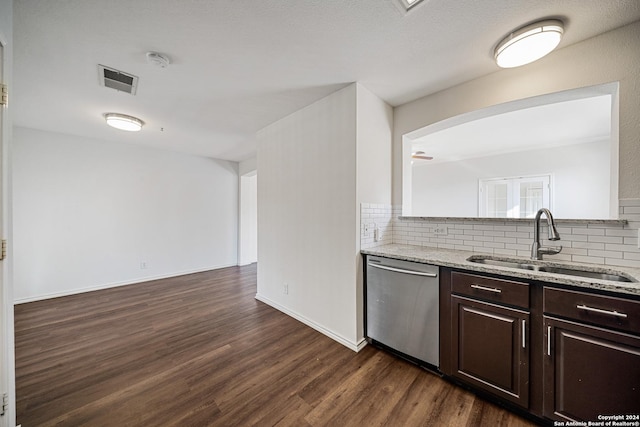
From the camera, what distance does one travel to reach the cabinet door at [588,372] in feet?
3.76

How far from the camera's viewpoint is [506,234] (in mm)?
1965

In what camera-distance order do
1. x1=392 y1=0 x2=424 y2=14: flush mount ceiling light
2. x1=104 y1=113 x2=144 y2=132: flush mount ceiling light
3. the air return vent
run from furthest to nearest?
x1=104 y1=113 x2=144 y2=132: flush mount ceiling light
the air return vent
x1=392 y1=0 x2=424 y2=14: flush mount ceiling light

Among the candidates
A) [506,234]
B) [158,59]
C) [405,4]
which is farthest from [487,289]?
[158,59]

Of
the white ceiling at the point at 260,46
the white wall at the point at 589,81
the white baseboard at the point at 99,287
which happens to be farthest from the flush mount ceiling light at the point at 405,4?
the white baseboard at the point at 99,287

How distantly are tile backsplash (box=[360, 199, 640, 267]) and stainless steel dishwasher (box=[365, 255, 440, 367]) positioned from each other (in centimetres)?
39

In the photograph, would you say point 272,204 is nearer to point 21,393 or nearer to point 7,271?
point 7,271

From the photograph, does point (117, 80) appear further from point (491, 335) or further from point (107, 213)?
point (491, 335)

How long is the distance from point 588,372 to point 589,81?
190cm

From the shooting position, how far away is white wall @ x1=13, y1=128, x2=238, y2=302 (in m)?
3.34

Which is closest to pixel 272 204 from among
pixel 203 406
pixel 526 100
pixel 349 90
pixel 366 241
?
pixel 366 241

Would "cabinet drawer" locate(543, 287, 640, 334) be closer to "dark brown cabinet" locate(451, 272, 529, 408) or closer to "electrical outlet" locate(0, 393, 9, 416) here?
"dark brown cabinet" locate(451, 272, 529, 408)

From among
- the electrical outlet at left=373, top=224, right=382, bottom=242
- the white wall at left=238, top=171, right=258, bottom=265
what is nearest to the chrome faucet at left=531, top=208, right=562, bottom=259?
the electrical outlet at left=373, top=224, right=382, bottom=242

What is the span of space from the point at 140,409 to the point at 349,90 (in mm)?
3013

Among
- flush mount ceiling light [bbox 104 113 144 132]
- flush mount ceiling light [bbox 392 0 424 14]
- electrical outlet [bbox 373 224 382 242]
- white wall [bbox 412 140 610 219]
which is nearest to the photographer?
flush mount ceiling light [bbox 392 0 424 14]
